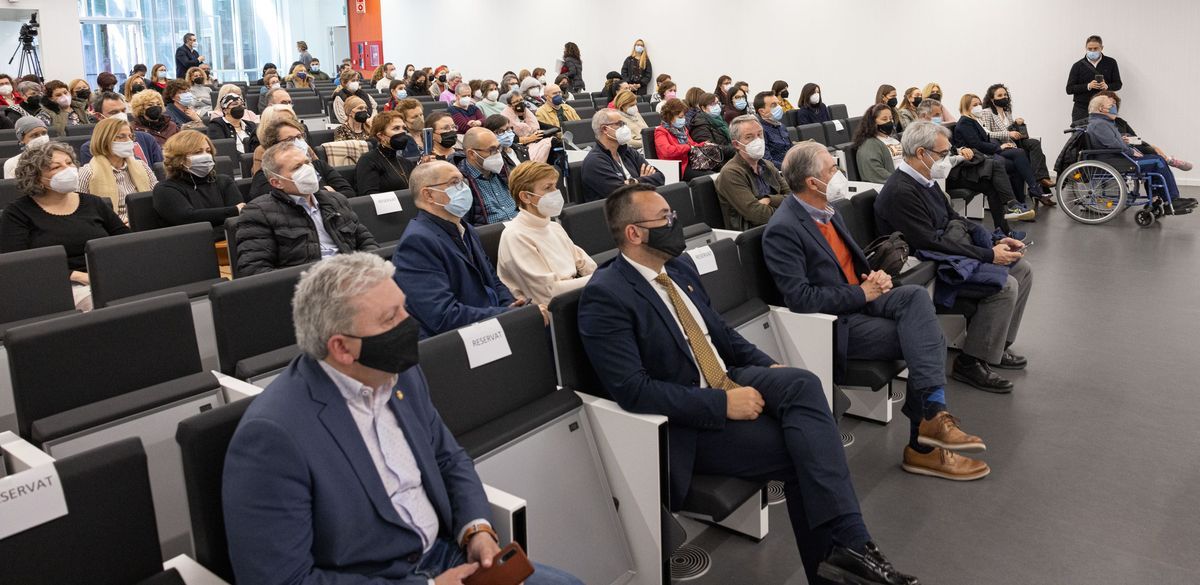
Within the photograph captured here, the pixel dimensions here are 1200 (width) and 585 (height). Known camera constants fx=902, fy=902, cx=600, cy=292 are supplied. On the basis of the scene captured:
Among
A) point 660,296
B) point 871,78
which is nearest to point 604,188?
point 660,296

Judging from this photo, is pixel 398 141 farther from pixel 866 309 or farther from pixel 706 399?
pixel 706 399

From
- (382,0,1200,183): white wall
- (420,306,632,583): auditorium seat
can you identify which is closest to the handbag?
(420,306,632,583): auditorium seat

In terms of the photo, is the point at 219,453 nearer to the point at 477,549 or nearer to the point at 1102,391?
the point at 477,549

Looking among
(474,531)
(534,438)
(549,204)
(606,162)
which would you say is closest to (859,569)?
(534,438)

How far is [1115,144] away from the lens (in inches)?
303

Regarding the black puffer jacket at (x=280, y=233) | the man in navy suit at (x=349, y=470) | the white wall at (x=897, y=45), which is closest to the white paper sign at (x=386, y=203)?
the black puffer jacket at (x=280, y=233)

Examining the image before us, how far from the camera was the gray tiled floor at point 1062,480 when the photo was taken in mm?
2826

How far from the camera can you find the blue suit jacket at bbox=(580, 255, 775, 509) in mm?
2602

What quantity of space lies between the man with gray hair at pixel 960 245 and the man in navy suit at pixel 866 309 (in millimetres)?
758

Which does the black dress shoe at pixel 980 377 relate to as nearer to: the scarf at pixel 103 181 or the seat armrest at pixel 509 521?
the seat armrest at pixel 509 521

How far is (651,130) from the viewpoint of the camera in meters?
7.63

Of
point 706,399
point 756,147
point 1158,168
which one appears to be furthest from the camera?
point 1158,168

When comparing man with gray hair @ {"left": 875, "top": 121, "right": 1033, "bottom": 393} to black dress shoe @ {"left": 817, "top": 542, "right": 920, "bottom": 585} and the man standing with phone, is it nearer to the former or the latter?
black dress shoe @ {"left": 817, "top": 542, "right": 920, "bottom": 585}

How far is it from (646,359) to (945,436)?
4.54 ft
